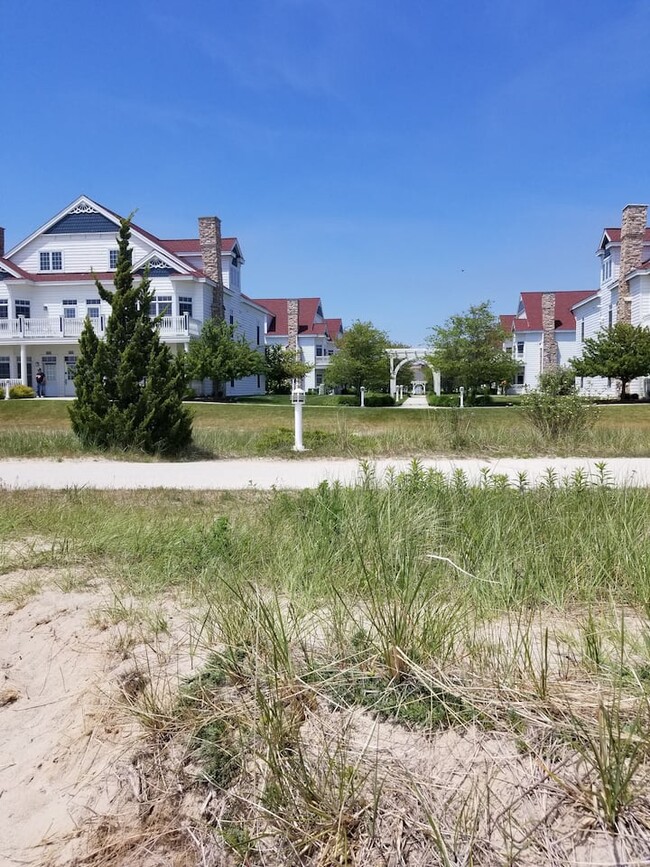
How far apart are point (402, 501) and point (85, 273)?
115ft

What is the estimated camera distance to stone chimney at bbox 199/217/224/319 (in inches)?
1435

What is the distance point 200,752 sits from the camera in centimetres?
246

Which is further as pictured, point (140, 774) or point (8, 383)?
point (8, 383)

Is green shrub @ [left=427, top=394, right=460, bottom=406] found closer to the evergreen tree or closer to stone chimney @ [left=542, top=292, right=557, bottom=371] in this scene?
stone chimney @ [left=542, top=292, right=557, bottom=371]

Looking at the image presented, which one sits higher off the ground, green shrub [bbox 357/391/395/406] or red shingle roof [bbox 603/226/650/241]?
red shingle roof [bbox 603/226/650/241]

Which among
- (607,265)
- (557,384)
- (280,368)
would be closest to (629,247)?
(607,265)

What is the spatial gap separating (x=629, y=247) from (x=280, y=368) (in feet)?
73.2

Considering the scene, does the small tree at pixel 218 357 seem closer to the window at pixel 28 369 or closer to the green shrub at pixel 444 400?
the green shrub at pixel 444 400

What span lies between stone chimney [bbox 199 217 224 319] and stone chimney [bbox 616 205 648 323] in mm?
22899

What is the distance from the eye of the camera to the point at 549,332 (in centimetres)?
4938

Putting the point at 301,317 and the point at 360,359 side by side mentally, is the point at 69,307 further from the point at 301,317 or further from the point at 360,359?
the point at 301,317

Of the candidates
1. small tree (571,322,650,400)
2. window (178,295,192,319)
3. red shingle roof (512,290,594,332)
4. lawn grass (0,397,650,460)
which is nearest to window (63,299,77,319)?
window (178,295,192,319)

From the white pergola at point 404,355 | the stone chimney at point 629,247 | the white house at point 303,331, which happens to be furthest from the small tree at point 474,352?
the white house at point 303,331

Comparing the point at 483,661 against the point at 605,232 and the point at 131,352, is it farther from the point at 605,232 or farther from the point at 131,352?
the point at 605,232
